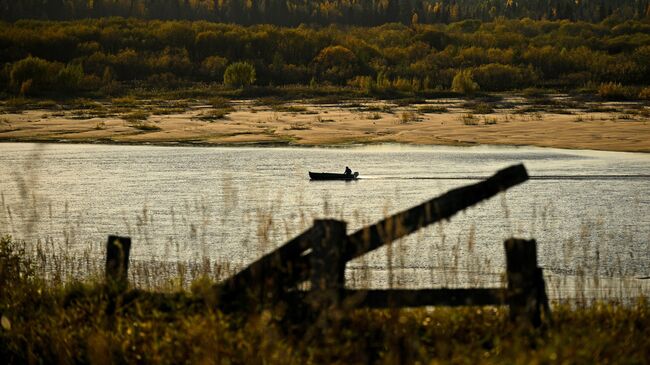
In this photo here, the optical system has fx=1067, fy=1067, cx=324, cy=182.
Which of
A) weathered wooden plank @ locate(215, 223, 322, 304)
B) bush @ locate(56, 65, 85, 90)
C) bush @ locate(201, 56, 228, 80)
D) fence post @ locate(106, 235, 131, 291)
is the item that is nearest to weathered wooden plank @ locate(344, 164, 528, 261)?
weathered wooden plank @ locate(215, 223, 322, 304)

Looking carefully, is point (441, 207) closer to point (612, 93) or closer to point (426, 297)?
point (426, 297)

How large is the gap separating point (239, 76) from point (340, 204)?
115 feet

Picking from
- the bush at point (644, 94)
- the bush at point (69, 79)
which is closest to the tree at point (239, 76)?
the bush at point (69, 79)

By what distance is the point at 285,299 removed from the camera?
6.56 m

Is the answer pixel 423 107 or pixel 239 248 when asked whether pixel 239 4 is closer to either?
pixel 423 107

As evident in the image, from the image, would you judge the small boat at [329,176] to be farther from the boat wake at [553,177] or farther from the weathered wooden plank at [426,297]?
the weathered wooden plank at [426,297]

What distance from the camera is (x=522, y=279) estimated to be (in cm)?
629

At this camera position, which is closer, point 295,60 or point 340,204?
point 340,204

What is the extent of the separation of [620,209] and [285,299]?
340 inches

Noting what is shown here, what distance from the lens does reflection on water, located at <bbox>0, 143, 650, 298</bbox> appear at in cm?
1049

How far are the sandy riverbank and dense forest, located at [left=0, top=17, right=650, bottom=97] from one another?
9239 millimetres

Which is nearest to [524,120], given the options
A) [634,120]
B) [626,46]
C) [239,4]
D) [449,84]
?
[634,120]

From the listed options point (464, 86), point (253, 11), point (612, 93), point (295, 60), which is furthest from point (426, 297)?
point (253, 11)

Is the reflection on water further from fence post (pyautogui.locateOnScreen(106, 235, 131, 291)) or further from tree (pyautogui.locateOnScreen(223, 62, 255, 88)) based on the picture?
tree (pyautogui.locateOnScreen(223, 62, 255, 88))
